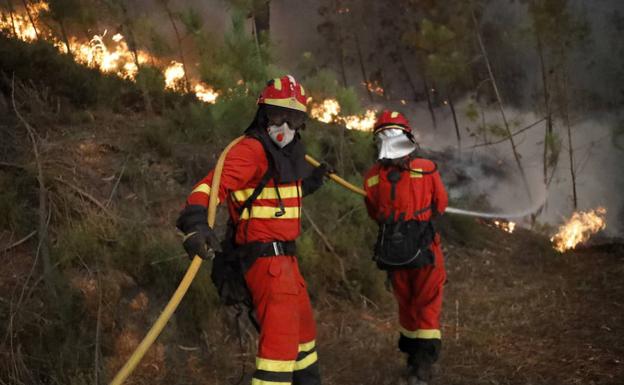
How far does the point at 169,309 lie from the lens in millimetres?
2213

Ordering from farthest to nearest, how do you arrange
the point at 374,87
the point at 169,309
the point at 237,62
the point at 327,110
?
the point at 374,87 → the point at 327,110 → the point at 237,62 → the point at 169,309

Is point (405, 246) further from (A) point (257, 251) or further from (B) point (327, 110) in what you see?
(B) point (327, 110)

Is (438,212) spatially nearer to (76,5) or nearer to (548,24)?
(76,5)

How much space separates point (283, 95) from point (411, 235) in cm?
154

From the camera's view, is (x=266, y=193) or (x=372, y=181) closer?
(x=266, y=193)

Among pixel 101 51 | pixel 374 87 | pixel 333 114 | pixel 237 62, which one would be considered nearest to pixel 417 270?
pixel 237 62

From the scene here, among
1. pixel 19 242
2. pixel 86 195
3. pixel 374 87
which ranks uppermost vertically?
pixel 374 87

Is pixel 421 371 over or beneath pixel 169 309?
beneath

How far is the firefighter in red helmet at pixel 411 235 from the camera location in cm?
376

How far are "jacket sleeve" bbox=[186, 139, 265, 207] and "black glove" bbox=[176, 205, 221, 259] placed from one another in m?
0.08

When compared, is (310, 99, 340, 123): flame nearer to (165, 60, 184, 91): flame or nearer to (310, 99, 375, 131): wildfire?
(310, 99, 375, 131): wildfire

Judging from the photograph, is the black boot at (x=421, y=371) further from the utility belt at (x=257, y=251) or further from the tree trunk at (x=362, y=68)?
the tree trunk at (x=362, y=68)

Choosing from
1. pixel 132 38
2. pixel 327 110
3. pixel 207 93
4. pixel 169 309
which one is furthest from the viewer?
pixel 327 110

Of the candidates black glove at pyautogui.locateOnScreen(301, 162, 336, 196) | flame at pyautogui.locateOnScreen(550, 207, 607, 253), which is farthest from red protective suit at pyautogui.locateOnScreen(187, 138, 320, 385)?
flame at pyautogui.locateOnScreen(550, 207, 607, 253)
